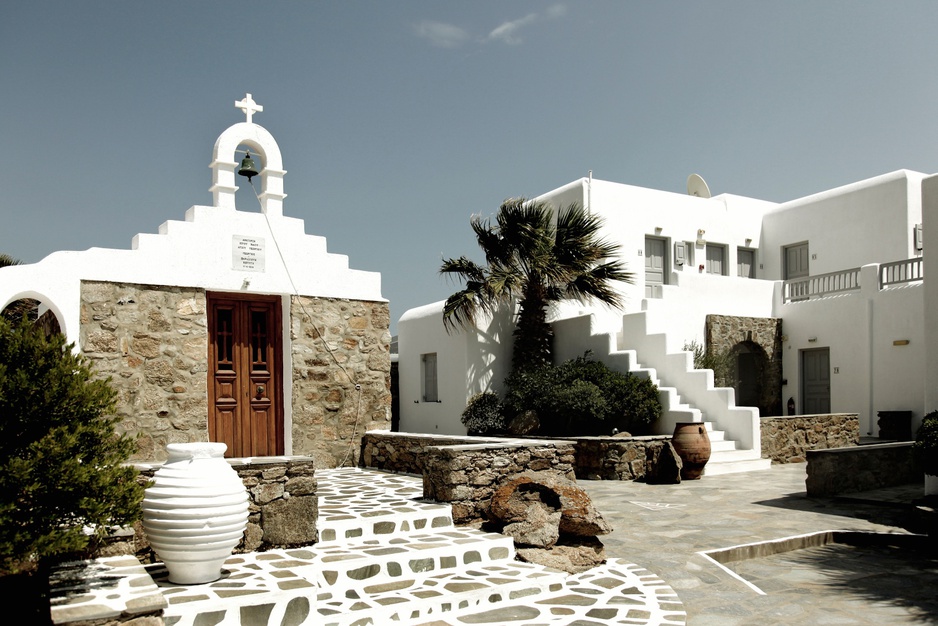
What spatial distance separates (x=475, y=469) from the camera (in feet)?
25.0

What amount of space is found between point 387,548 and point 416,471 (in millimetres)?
3840

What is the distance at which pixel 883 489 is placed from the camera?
35.4 ft

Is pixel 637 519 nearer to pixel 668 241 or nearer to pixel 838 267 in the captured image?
pixel 668 241

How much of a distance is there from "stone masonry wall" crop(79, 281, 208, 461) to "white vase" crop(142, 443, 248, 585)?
4.15 m

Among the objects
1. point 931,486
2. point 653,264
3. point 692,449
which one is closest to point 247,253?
point 692,449

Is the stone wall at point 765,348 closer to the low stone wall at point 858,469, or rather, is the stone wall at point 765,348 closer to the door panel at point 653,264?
the door panel at point 653,264

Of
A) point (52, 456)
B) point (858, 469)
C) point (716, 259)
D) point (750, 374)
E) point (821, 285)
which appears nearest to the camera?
point (52, 456)

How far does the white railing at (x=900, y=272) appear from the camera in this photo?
1608 cm

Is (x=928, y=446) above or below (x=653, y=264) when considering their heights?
below

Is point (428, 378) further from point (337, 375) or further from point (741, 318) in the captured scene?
point (741, 318)

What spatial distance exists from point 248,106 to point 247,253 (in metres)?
2.26

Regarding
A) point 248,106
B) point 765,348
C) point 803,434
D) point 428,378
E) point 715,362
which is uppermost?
point 248,106

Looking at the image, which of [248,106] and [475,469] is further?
[248,106]

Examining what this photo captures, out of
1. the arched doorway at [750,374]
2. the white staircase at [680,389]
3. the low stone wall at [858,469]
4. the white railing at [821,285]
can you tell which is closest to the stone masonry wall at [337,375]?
the white staircase at [680,389]
